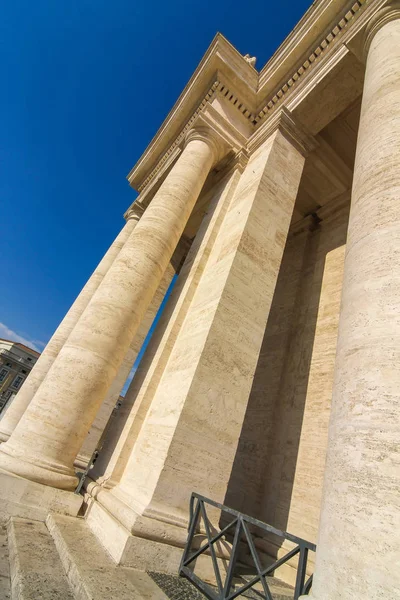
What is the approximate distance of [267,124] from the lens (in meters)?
10.5

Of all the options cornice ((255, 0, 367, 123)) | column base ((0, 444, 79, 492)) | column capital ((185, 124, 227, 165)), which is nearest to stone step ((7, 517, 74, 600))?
column base ((0, 444, 79, 492))

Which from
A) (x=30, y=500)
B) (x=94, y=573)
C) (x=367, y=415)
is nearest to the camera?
(x=367, y=415)

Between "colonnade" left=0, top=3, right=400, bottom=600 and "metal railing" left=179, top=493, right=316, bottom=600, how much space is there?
1.38 ft

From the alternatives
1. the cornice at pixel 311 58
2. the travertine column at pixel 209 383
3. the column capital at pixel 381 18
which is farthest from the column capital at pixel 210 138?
the column capital at pixel 381 18

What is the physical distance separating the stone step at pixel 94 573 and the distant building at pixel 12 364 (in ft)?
223

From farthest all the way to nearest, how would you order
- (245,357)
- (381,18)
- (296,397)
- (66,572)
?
(296,397) → (381,18) → (245,357) → (66,572)

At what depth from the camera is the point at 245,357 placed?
6438 millimetres

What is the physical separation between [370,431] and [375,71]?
661 centimetres

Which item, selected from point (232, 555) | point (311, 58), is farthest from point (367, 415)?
point (311, 58)

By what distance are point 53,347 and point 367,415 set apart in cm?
1236

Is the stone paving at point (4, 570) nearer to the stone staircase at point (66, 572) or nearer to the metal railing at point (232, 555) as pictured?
the stone staircase at point (66, 572)

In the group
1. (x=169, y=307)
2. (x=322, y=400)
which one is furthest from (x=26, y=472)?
(x=322, y=400)

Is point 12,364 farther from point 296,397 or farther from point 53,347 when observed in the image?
point 296,397

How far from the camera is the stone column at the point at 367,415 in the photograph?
2.14m
